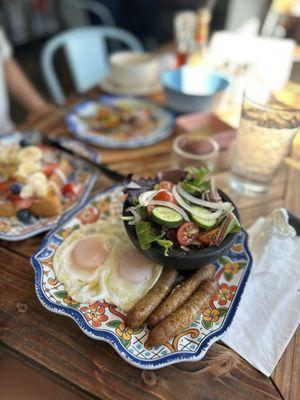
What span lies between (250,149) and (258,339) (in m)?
0.62

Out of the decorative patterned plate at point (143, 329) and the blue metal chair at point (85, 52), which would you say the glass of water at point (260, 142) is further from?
the blue metal chair at point (85, 52)

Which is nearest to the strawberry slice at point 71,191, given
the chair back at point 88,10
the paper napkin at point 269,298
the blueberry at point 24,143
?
the blueberry at point 24,143

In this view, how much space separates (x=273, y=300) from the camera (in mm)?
832

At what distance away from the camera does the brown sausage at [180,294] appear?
74 centimetres

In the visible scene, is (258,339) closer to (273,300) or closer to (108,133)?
(273,300)

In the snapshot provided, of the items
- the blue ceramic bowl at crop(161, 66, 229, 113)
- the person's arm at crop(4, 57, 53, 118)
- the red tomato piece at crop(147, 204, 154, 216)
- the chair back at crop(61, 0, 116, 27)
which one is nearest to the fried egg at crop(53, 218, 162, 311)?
the red tomato piece at crop(147, 204, 154, 216)

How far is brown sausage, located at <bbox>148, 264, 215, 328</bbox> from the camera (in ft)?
2.42

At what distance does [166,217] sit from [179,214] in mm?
41

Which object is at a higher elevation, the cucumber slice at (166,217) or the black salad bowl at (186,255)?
the cucumber slice at (166,217)

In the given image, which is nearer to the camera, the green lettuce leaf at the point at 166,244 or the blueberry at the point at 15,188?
the green lettuce leaf at the point at 166,244

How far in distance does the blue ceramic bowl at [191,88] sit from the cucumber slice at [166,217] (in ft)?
2.61

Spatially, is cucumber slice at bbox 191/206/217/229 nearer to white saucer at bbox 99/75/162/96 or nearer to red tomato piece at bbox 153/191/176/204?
red tomato piece at bbox 153/191/176/204

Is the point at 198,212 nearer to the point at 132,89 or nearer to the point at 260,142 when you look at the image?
the point at 260,142

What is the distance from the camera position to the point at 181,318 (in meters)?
0.73
